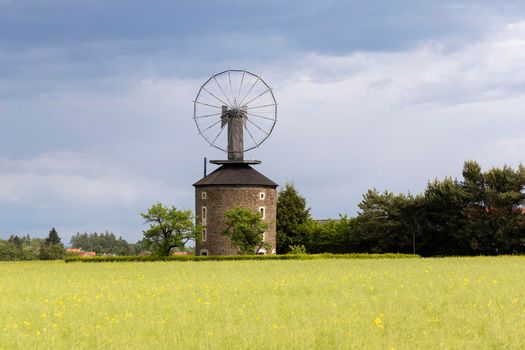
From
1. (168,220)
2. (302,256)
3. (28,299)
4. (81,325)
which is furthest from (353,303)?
(168,220)

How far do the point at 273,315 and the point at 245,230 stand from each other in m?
56.6

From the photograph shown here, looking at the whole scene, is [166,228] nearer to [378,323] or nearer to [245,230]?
[245,230]

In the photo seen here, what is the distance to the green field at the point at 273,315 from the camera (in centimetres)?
1677

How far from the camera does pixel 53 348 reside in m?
16.1

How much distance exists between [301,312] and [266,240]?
63.8 metres

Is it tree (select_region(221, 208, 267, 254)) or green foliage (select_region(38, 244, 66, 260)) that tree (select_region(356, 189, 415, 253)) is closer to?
tree (select_region(221, 208, 267, 254))

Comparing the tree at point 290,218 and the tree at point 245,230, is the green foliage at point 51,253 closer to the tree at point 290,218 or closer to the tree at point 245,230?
the tree at point 290,218

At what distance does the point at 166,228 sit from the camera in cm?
7444

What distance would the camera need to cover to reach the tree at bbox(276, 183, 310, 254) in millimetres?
97750

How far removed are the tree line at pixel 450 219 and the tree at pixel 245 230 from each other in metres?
→ 15.3

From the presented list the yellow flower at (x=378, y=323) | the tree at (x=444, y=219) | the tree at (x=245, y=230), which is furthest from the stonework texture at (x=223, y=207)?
the yellow flower at (x=378, y=323)

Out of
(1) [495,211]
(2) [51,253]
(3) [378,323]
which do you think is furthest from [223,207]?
(3) [378,323]

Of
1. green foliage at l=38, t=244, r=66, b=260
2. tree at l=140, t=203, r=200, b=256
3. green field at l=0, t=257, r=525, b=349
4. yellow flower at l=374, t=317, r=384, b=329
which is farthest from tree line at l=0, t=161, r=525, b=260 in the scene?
green foliage at l=38, t=244, r=66, b=260

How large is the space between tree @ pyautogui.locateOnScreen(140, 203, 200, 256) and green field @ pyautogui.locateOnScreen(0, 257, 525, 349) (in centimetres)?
4184
